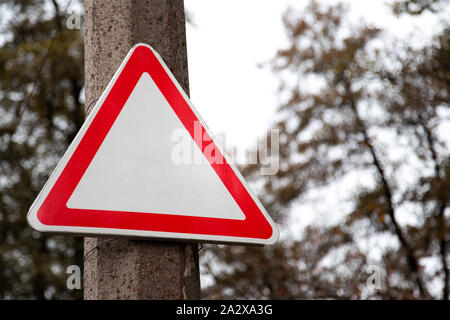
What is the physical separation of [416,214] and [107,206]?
10.2 metres

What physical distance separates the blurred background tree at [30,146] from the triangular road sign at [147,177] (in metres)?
9.44

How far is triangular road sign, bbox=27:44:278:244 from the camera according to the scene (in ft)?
5.20

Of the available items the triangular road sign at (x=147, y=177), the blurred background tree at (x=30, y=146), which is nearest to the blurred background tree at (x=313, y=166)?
the blurred background tree at (x=30, y=146)

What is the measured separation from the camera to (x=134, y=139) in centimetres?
168

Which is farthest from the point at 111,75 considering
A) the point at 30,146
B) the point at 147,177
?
the point at 30,146

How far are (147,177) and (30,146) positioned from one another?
408 inches

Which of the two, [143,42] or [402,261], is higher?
[143,42]

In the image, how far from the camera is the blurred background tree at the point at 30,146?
35.6 feet

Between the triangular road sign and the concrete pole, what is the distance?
60mm

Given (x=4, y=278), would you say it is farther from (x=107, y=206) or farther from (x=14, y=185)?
(x=107, y=206)

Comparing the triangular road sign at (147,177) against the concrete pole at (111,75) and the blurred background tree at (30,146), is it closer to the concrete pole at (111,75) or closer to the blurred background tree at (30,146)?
the concrete pole at (111,75)

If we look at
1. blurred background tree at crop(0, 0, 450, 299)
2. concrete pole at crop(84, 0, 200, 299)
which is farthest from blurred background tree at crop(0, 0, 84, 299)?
concrete pole at crop(84, 0, 200, 299)
